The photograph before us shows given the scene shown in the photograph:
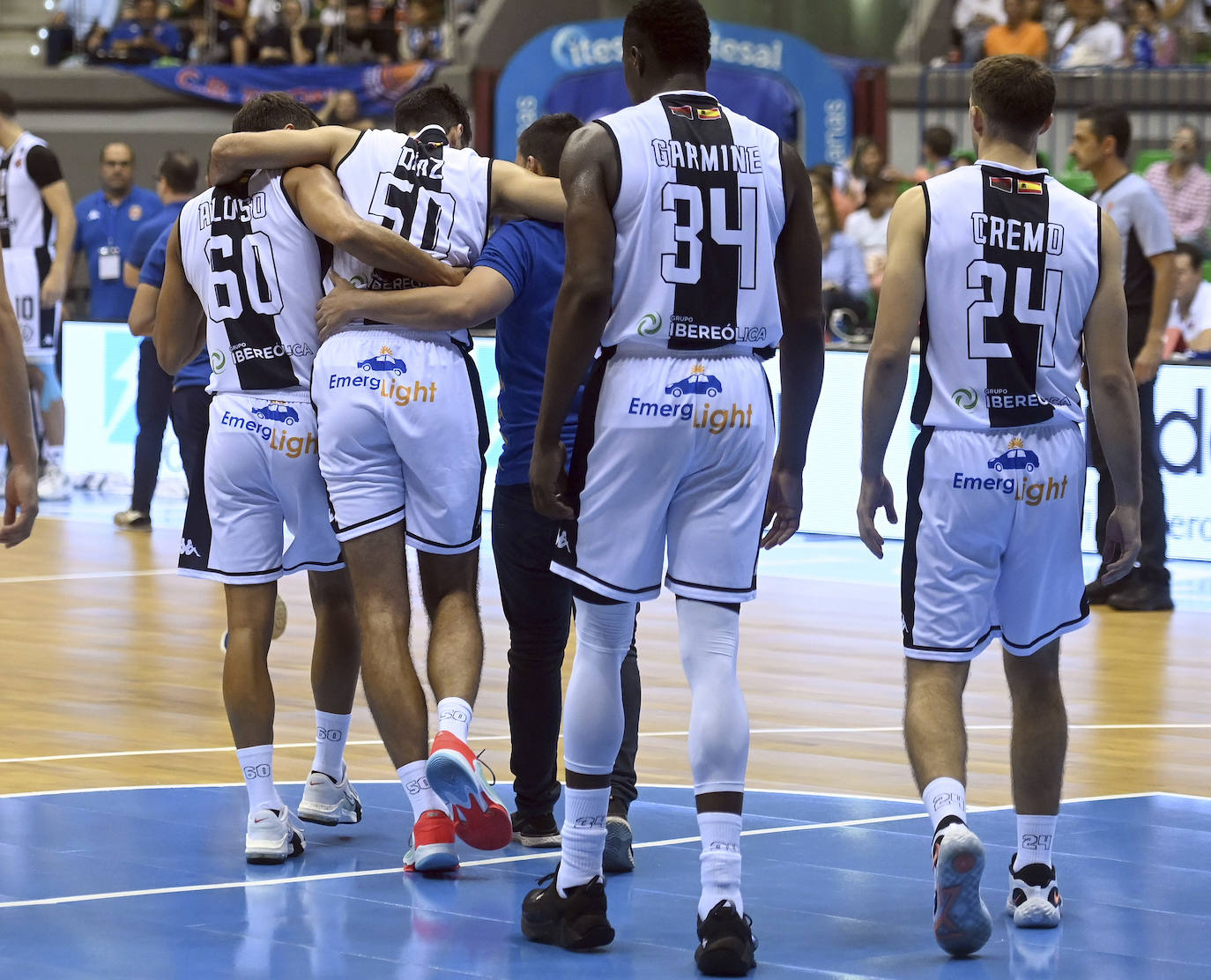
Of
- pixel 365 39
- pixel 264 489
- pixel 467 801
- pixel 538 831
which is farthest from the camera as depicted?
pixel 365 39

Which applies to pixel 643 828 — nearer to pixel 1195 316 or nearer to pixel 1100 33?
pixel 1195 316

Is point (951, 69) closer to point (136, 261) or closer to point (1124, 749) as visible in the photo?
point (136, 261)

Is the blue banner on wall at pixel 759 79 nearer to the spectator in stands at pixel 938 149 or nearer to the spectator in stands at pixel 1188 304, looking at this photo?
the spectator in stands at pixel 938 149

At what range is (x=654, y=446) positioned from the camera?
14.4 ft

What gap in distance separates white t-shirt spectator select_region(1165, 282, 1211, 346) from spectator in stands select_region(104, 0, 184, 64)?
45.1 feet

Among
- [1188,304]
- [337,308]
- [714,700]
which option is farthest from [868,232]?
[714,700]

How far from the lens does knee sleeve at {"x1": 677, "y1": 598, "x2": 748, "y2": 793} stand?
14.3 feet

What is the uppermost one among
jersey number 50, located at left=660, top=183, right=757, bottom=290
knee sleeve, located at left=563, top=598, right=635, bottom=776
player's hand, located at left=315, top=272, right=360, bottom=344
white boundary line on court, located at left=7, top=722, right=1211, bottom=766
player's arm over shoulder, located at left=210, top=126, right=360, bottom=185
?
player's arm over shoulder, located at left=210, top=126, right=360, bottom=185

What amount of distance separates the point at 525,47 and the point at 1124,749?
14013 mm

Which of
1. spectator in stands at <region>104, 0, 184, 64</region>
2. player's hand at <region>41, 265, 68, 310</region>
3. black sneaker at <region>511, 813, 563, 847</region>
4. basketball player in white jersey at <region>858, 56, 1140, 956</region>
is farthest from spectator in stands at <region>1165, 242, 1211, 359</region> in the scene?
spectator in stands at <region>104, 0, 184, 64</region>

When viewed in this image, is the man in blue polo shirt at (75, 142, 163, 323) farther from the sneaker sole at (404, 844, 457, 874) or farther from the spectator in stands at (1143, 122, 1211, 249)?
the sneaker sole at (404, 844, 457, 874)

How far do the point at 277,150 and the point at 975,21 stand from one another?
1489cm

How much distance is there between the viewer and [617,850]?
205 inches

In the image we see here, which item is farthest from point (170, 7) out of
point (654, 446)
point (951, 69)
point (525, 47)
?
point (654, 446)
